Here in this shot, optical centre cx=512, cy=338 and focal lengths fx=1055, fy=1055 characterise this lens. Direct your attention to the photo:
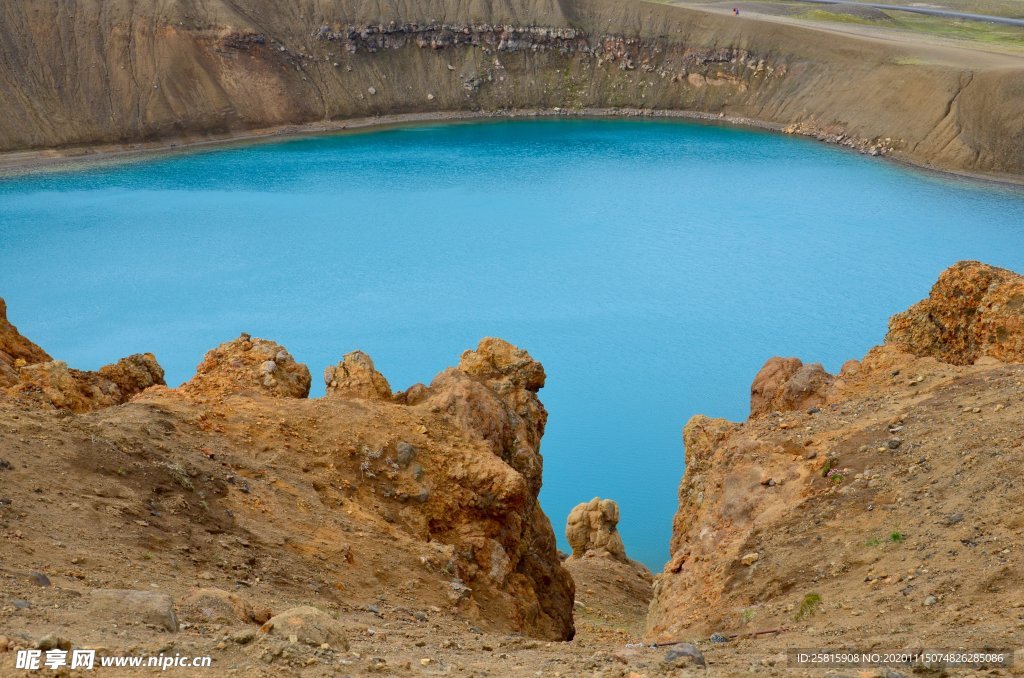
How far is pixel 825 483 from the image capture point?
63.3ft

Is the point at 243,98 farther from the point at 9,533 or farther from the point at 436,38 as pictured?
the point at 9,533

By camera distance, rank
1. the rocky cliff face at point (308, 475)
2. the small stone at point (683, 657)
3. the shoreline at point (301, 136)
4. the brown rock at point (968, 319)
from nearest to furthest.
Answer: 1. the small stone at point (683, 657)
2. the rocky cliff face at point (308, 475)
3. the brown rock at point (968, 319)
4. the shoreline at point (301, 136)

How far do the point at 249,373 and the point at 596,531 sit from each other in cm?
1273

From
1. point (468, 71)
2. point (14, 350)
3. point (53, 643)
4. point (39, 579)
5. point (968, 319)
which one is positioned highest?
point (468, 71)

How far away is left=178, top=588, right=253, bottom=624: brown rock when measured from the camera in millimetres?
12164

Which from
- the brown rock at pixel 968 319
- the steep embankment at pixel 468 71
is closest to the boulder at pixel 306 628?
the brown rock at pixel 968 319

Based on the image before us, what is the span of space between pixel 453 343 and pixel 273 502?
3253 cm

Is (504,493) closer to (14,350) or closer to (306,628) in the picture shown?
(306,628)

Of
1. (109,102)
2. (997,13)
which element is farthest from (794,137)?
(109,102)

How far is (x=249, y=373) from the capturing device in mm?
22625

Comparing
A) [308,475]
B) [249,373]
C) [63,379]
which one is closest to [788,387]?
[308,475]

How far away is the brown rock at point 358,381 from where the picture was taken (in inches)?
898

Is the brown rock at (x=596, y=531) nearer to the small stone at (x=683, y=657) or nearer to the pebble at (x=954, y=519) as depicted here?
the pebble at (x=954, y=519)

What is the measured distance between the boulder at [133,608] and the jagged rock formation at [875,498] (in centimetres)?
789
